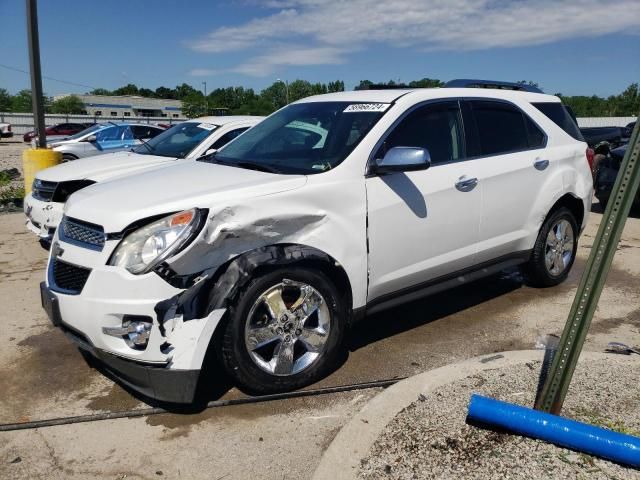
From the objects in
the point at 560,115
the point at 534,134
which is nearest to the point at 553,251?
the point at 534,134

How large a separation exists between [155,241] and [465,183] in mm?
2356

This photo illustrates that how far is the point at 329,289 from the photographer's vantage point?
3.52 meters

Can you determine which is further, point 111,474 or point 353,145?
point 353,145

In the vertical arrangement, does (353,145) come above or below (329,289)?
above

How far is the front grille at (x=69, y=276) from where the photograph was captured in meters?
3.21

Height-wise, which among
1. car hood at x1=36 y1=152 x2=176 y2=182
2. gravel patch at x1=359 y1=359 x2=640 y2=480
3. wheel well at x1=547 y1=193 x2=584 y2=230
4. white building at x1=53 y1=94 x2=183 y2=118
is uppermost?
white building at x1=53 y1=94 x2=183 y2=118

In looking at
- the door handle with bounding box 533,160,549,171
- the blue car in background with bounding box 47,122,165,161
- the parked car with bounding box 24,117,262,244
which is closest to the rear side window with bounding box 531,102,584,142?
the door handle with bounding box 533,160,549,171

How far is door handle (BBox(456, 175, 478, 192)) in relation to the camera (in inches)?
168

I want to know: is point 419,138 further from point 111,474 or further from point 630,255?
point 630,255

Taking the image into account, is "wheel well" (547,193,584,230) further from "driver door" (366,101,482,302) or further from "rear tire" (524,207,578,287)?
"driver door" (366,101,482,302)

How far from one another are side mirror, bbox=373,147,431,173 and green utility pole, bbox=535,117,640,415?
1.25 m

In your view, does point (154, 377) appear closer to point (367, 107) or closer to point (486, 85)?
point (367, 107)

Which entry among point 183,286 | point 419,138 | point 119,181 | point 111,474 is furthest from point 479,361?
point 119,181

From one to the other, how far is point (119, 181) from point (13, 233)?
209 inches
